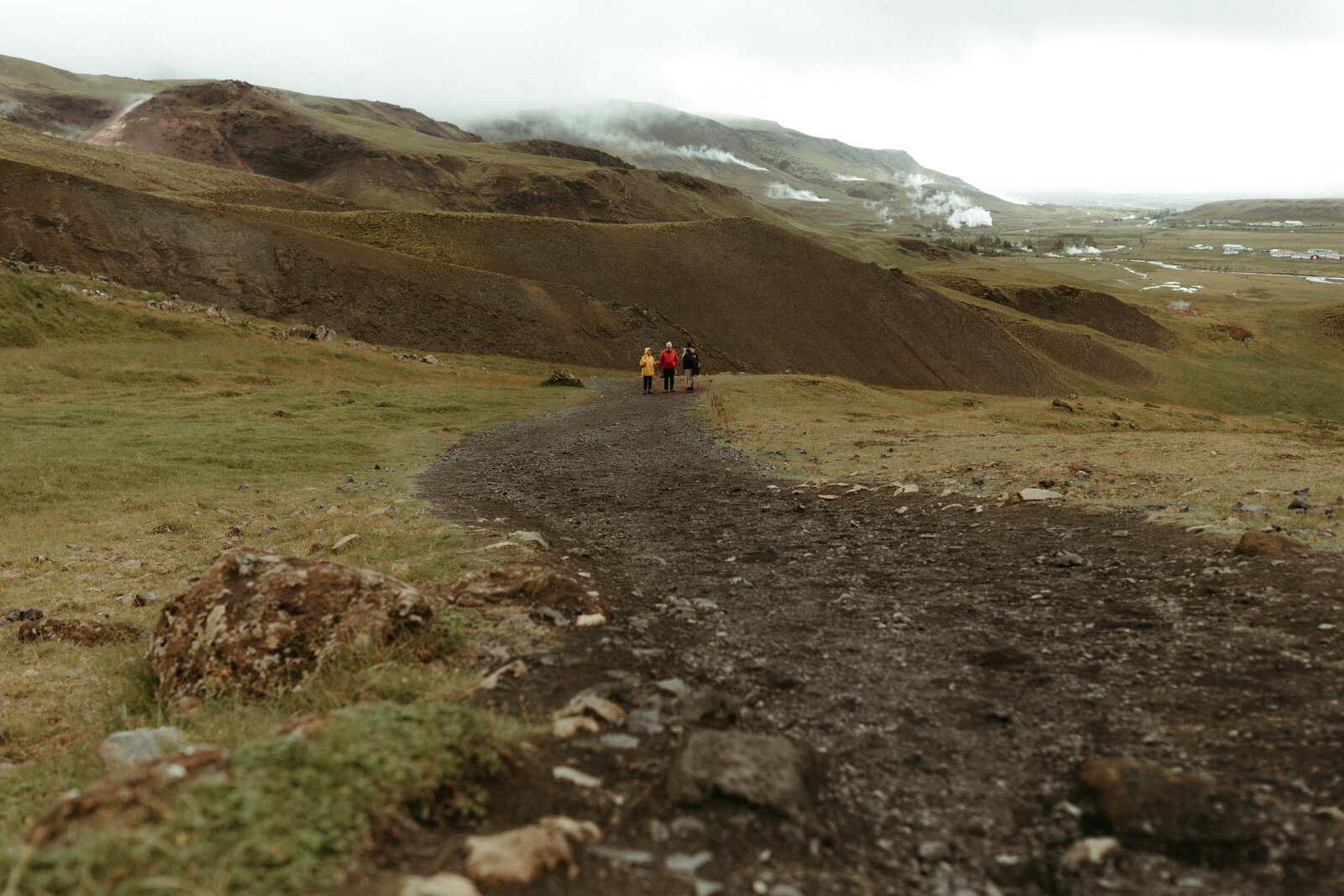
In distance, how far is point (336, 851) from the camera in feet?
10.6

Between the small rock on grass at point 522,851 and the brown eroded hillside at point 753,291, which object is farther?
the brown eroded hillside at point 753,291

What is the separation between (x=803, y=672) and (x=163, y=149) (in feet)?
653

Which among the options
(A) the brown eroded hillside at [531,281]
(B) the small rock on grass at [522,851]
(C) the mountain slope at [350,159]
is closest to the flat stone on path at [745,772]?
(B) the small rock on grass at [522,851]

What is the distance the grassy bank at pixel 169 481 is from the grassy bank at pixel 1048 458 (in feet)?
30.9

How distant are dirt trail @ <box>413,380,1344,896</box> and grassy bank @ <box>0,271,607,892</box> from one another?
198 centimetres

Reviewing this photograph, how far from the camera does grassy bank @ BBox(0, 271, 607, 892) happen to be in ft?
20.0

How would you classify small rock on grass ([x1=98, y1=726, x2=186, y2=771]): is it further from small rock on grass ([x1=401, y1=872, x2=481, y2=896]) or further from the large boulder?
small rock on grass ([x1=401, y1=872, x2=481, y2=896])

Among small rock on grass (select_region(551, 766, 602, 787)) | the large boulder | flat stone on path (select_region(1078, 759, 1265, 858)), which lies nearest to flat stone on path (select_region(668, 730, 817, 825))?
small rock on grass (select_region(551, 766, 602, 787))

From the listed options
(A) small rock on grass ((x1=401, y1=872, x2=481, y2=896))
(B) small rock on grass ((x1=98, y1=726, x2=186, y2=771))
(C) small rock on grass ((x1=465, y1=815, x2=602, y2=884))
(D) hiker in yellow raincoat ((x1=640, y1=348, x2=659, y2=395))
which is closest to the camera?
(A) small rock on grass ((x1=401, y1=872, x2=481, y2=896))

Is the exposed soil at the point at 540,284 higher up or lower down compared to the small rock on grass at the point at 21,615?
higher up

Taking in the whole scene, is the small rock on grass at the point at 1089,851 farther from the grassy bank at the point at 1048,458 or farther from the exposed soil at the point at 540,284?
the exposed soil at the point at 540,284

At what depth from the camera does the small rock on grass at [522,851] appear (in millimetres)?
3336

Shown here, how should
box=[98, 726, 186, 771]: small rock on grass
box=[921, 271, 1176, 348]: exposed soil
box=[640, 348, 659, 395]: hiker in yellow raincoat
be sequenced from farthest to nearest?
1. box=[921, 271, 1176, 348]: exposed soil
2. box=[640, 348, 659, 395]: hiker in yellow raincoat
3. box=[98, 726, 186, 771]: small rock on grass

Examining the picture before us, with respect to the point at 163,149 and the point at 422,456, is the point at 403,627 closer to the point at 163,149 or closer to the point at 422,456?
the point at 422,456
